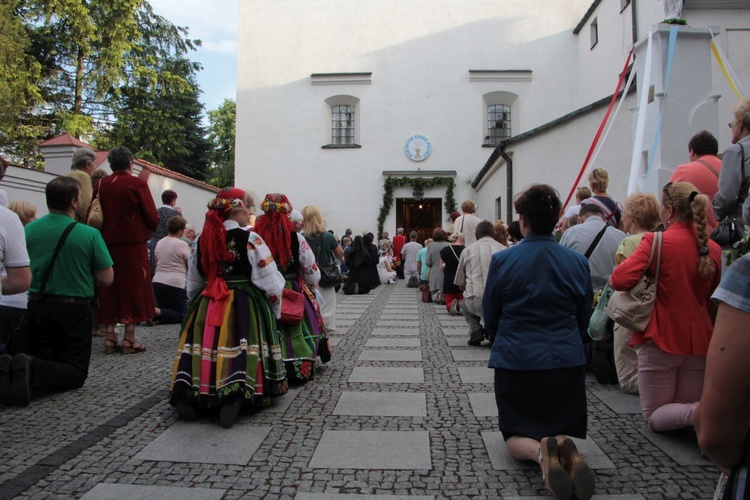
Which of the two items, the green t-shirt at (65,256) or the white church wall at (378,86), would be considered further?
the white church wall at (378,86)

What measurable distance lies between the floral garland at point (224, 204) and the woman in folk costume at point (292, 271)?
26.4 inches

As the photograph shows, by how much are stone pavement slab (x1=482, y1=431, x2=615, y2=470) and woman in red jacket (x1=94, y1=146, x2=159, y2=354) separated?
14.4ft

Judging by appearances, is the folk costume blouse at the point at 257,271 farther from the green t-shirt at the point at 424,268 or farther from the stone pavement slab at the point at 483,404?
the green t-shirt at the point at 424,268

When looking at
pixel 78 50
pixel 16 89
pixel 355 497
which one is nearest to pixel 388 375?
pixel 355 497

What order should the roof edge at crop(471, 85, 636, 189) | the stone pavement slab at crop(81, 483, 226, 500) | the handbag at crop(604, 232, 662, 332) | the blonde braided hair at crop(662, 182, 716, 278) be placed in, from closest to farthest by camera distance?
the stone pavement slab at crop(81, 483, 226, 500) < the blonde braided hair at crop(662, 182, 716, 278) < the handbag at crop(604, 232, 662, 332) < the roof edge at crop(471, 85, 636, 189)

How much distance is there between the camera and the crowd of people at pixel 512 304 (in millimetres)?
3227

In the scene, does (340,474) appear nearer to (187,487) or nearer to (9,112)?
(187,487)

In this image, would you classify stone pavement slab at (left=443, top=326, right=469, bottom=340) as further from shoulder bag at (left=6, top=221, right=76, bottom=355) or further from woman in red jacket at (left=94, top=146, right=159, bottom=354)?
shoulder bag at (left=6, top=221, right=76, bottom=355)

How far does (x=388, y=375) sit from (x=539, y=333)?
266 centimetres

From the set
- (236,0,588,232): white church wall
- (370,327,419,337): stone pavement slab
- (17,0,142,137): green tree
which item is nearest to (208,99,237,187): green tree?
(17,0,142,137): green tree

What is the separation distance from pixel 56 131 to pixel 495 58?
18710 mm

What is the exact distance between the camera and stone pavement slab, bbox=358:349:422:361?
649 centimetres

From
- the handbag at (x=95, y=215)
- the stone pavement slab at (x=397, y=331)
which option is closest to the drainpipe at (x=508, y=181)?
the stone pavement slab at (x=397, y=331)

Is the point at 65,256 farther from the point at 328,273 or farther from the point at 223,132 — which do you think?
the point at 223,132
